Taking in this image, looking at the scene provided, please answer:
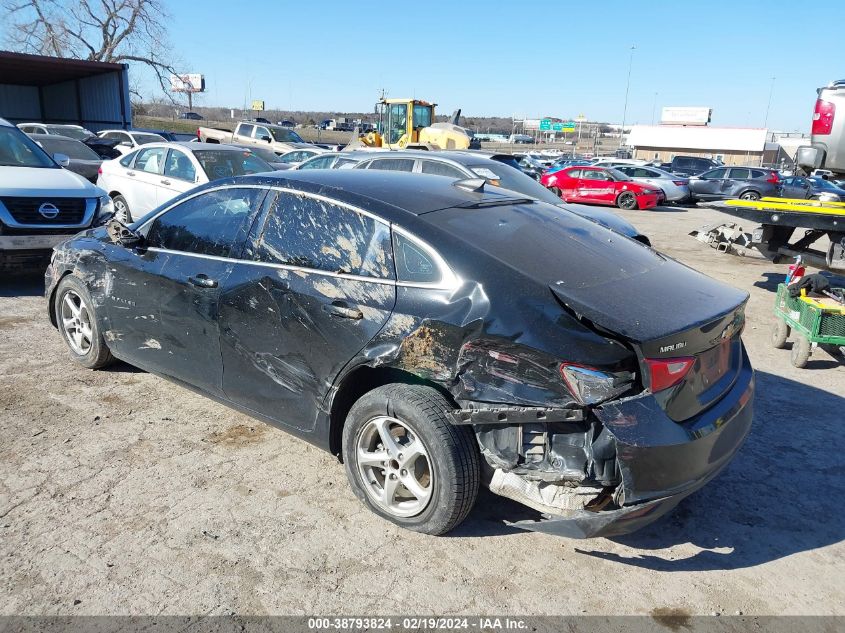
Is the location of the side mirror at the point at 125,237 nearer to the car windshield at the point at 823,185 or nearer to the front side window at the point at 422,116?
the front side window at the point at 422,116

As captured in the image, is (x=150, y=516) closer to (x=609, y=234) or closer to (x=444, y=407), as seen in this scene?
(x=444, y=407)

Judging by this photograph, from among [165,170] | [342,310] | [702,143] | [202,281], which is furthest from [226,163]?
[702,143]

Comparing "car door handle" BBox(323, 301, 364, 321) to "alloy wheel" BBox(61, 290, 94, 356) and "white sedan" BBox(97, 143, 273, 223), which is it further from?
"white sedan" BBox(97, 143, 273, 223)

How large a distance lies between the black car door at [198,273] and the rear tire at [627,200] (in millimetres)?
18809

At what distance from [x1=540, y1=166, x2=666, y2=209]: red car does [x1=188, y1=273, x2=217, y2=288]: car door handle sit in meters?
19.1

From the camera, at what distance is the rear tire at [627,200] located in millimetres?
20891

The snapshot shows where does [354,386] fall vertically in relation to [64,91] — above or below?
below

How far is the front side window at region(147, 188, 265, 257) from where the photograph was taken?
3.91 m

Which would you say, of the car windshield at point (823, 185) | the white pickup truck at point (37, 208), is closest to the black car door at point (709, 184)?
the car windshield at point (823, 185)

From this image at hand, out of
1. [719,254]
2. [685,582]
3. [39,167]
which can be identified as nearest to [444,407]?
[685,582]

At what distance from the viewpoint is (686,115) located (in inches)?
3310

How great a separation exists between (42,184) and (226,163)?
295 cm

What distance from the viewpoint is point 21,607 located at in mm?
2623

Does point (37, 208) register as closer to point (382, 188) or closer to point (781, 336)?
point (382, 188)
